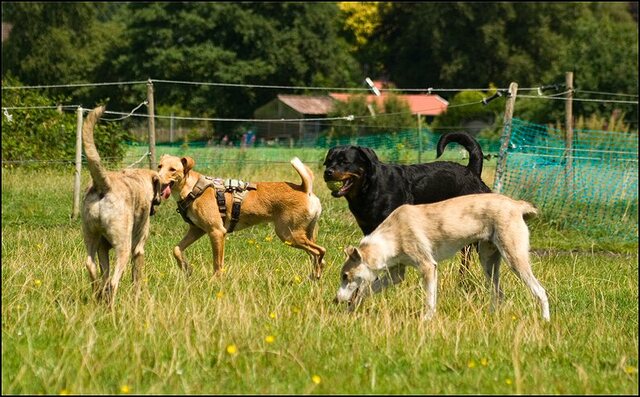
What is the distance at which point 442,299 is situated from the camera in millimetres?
7859

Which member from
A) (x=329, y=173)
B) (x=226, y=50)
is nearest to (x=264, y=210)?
(x=329, y=173)

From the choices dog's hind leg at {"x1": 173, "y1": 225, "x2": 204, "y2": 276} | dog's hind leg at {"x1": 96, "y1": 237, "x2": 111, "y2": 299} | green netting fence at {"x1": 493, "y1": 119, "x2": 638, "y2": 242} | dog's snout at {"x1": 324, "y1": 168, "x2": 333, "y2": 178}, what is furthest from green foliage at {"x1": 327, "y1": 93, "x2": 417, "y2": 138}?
dog's hind leg at {"x1": 96, "y1": 237, "x2": 111, "y2": 299}

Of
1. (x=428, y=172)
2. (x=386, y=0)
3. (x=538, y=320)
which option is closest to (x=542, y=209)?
(x=428, y=172)

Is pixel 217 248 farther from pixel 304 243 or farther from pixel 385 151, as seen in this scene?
pixel 385 151

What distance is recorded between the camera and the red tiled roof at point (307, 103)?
163 feet

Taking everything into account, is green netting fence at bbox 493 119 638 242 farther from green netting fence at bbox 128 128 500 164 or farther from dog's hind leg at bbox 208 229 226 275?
dog's hind leg at bbox 208 229 226 275

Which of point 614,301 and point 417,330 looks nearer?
point 417,330

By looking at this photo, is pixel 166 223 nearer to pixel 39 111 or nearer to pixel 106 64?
pixel 39 111

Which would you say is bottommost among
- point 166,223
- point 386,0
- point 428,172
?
point 166,223

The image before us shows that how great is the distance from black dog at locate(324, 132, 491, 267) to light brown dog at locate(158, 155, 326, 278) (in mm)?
555

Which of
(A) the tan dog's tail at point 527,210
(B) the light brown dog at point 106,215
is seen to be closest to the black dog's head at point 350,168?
(A) the tan dog's tail at point 527,210

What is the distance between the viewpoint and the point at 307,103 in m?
50.7

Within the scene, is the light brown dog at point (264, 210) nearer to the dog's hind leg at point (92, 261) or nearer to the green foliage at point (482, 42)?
the dog's hind leg at point (92, 261)

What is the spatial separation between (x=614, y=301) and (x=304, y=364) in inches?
143
